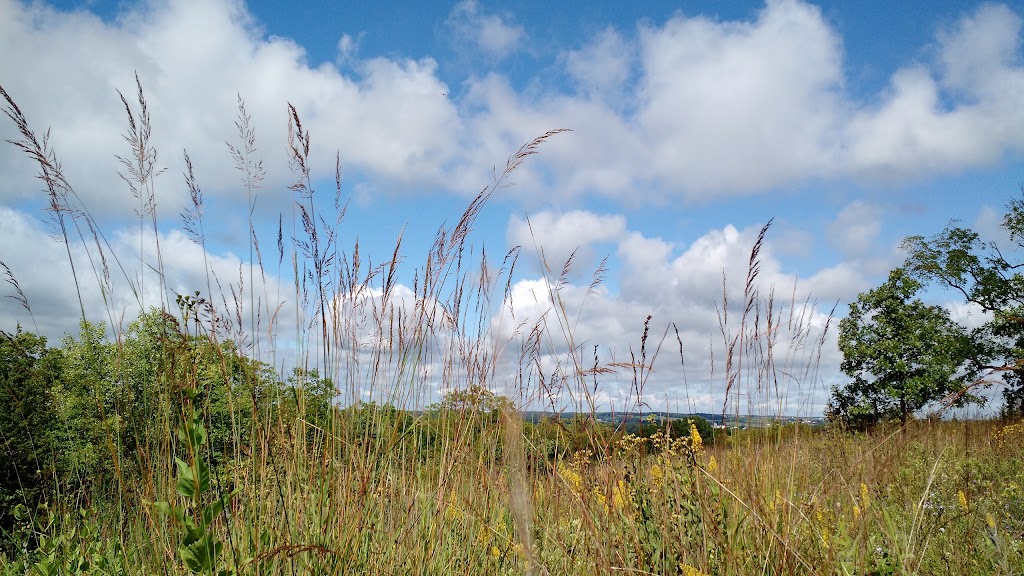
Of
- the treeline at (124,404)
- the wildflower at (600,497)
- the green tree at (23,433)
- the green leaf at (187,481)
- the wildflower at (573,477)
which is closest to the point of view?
the green leaf at (187,481)

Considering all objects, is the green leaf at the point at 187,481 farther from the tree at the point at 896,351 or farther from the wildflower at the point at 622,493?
the tree at the point at 896,351

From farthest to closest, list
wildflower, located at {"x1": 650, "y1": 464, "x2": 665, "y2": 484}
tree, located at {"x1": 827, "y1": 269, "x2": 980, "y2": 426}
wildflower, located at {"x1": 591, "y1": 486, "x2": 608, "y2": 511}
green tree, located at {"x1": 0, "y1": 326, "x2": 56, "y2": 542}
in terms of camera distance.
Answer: tree, located at {"x1": 827, "y1": 269, "x2": 980, "y2": 426} → green tree, located at {"x1": 0, "y1": 326, "x2": 56, "y2": 542} → wildflower, located at {"x1": 650, "y1": 464, "x2": 665, "y2": 484} → wildflower, located at {"x1": 591, "y1": 486, "x2": 608, "y2": 511}

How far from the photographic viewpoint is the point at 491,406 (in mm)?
2646

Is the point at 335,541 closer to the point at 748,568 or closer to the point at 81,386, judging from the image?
the point at 748,568

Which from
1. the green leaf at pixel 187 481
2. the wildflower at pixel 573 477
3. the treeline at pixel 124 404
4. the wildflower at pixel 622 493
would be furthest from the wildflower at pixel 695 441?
the green leaf at pixel 187 481

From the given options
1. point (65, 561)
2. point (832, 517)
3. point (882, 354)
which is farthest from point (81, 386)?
point (882, 354)

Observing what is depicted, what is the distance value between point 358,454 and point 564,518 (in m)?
1.16

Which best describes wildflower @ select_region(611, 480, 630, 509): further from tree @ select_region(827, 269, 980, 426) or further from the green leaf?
tree @ select_region(827, 269, 980, 426)

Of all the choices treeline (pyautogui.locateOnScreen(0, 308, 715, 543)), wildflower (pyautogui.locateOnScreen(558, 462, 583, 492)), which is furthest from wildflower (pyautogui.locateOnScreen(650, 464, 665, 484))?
wildflower (pyautogui.locateOnScreen(558, 462, 583, 492))

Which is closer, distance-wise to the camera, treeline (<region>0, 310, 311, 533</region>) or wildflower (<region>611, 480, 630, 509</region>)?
treeline (<region>0, 310, 311, 533</region>)

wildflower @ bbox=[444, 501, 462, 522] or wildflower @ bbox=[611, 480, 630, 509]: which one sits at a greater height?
wildflower @ bbox=[611, 480, 630, 509]

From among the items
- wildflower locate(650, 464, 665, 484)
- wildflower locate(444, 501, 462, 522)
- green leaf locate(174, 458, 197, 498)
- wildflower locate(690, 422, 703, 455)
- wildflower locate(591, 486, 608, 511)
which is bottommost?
wildflower locate(444, 501, 462, 522)

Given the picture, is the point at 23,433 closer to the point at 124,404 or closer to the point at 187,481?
the point at 124,404


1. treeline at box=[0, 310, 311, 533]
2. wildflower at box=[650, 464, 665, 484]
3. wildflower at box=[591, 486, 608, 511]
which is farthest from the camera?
wildflower at box=[650, 464, 665, 484]
